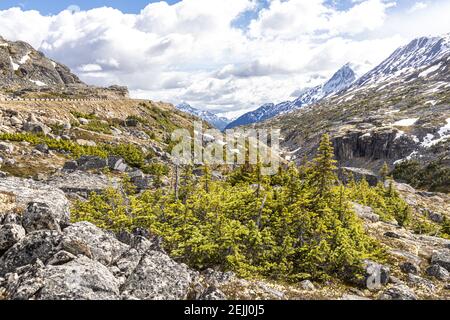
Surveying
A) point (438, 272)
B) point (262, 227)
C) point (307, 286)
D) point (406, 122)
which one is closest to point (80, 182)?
point (262, 227)

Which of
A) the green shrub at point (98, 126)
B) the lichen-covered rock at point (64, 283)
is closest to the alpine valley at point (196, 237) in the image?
the lichen-covered rock at point (64, 283)

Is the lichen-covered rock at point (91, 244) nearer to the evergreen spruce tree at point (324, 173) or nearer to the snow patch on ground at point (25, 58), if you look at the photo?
the evergreen spruce tree at point (324, 173)

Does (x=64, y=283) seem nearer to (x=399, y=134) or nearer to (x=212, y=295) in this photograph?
(x=212, y=295)

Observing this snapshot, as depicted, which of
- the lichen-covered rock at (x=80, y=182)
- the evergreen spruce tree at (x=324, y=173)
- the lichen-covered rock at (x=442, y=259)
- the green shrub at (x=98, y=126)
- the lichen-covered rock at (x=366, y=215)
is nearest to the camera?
the evergreen spruce tree at (x=324, y=173)

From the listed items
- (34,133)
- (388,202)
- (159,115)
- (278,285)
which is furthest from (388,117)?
(278,285)

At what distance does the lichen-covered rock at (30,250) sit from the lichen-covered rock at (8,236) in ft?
1.82

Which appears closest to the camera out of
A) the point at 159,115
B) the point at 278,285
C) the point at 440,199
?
the point at 278,285

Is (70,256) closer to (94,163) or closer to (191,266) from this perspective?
(191,266)

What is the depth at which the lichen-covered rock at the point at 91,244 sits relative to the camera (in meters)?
15.8

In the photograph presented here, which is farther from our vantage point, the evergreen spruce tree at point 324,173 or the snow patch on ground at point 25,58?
the snow patch on ground at point 25,58

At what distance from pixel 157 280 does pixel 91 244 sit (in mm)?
4004
